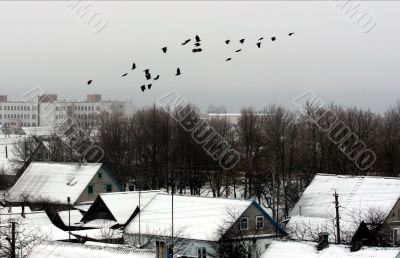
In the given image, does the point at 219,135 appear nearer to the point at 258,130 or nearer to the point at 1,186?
the point at 258,130

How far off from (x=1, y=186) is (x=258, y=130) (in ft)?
78.4

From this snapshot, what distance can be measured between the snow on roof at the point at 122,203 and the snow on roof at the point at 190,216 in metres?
3.83

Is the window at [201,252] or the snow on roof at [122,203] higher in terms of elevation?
the snow on roof at [122,203]

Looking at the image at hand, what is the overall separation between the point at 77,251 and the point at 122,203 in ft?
57.5

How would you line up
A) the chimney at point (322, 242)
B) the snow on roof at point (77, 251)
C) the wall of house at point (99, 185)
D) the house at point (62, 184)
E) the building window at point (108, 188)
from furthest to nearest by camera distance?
A: the building window at point (108, 188) < the wall of house at point (99, 185) < the house at point (62, 184) < the chimney at point (322, 242) < the snow on roof at point (77, 251)

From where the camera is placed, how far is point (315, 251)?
2247 centimetres

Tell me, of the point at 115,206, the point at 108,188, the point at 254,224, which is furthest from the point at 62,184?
the point at 254,224

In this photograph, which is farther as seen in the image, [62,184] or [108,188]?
[108,188]

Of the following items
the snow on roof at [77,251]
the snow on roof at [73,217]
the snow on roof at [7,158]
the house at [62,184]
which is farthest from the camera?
the snow on roof at [7,158]

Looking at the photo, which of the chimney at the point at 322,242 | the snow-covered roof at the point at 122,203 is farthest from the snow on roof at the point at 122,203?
the chimney at the point at 322,242

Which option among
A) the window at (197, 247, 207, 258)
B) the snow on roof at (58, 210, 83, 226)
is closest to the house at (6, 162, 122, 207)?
the snow on roof at (58, 210, 83, 226)

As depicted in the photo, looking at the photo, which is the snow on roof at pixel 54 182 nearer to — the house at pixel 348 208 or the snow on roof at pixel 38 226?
the snow on roof at pixel 38 226

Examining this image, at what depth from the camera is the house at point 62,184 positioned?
158ft

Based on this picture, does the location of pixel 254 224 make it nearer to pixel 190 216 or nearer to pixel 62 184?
pixel 190 216
